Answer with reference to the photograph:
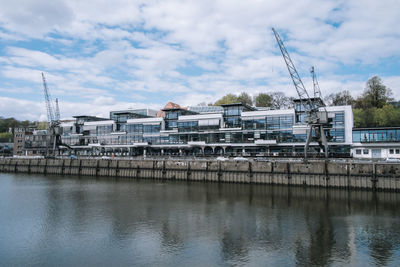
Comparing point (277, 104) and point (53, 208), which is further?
point (277, 104)

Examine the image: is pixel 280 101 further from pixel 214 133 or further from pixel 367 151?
→ pixel 367 151

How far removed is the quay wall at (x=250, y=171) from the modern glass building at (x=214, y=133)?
69.6 ft

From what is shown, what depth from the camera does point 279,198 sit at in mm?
45750

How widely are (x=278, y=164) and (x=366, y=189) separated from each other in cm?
1524

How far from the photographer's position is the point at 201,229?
99.9ft

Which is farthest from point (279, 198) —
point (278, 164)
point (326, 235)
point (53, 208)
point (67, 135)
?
point (67, 135)

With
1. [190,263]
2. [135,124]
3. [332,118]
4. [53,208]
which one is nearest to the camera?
[190,263]

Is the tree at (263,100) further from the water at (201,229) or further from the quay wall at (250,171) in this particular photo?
the water at (201,229)

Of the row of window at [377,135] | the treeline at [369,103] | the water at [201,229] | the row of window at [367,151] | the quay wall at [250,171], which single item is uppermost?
the treeline at [369,103]

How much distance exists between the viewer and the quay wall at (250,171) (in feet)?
165

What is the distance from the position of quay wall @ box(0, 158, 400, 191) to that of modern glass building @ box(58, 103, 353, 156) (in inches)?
835

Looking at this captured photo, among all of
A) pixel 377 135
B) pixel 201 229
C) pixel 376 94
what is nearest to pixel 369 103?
pixel 376 94

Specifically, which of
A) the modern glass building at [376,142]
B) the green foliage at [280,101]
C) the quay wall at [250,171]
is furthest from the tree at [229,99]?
the quay wall at [250,171]

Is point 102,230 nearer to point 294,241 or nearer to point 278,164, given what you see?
point 294,241
